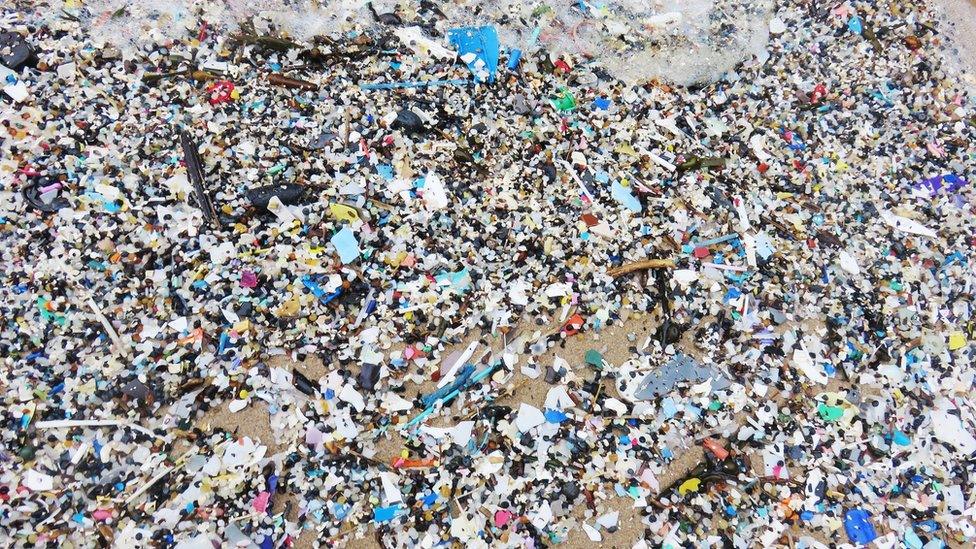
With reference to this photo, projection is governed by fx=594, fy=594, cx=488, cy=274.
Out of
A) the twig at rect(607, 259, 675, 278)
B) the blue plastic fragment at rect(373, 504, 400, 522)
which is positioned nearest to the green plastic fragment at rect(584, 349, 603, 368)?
the twig at rect(607, 259, 675, 278)

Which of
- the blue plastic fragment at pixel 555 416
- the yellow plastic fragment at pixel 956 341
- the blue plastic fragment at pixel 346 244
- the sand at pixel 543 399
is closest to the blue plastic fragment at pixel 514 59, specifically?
the blue plastic fragment at pixel 346 244

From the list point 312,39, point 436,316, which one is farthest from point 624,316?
point 312,39

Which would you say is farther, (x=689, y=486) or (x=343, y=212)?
(x=343, y=212)

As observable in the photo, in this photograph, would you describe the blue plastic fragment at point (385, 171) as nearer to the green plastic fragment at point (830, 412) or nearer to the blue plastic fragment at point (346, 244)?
the blue plastic fragment at point (346, 244)

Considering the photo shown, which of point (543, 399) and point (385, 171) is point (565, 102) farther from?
point (543, 399)

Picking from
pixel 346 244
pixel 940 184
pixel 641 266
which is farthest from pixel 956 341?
pixel 346 244

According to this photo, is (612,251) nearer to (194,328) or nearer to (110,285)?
(194,328)

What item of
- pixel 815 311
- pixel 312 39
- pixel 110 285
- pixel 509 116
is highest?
pixel 312 39
